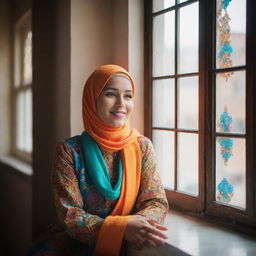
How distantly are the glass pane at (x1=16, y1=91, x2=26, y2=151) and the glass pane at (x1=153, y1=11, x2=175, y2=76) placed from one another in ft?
6.64

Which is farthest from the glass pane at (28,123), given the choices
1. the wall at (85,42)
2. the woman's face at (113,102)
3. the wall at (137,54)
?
the woman's face at (113,102)

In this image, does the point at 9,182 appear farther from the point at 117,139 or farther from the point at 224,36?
the point at 224,36

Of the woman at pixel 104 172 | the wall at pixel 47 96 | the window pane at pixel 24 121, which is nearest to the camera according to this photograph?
the woman at pixel 104 172

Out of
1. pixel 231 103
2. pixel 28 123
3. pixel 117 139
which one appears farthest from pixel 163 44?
pixel 28 123

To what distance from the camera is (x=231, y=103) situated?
4.93ft

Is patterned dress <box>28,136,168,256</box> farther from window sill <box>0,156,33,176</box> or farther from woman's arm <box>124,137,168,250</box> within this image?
window sill <box>0,156,33,176</box>

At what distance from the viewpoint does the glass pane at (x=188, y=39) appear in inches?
66.4

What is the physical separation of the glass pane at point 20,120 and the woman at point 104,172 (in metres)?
2.23

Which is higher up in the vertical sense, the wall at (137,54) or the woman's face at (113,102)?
the wall at (137,54)

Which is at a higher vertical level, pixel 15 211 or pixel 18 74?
pixel 18 74

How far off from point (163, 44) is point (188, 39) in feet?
0.68

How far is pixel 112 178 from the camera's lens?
148 cm

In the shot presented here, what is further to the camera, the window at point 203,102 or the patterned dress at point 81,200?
the window at point 203,102

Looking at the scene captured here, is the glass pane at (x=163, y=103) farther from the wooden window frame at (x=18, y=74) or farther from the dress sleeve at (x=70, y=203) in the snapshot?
the wooden window frame at (x=18, y=74)
